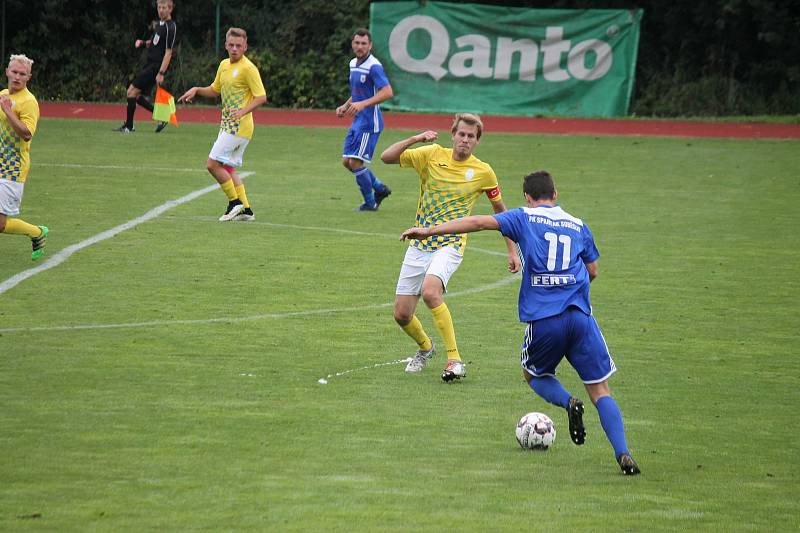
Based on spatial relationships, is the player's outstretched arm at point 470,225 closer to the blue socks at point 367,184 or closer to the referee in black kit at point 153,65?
the blue socks at point 367,184

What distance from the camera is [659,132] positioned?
27.2 meters

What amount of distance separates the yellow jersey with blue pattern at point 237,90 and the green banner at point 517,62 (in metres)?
14.0

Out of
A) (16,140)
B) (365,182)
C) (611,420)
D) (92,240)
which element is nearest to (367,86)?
(365,182)

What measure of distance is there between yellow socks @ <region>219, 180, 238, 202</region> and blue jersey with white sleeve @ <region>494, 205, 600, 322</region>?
875cm

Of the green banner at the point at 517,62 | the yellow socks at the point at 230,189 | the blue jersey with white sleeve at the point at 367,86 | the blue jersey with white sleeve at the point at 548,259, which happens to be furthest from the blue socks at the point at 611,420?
the green banner at the point at 517,62

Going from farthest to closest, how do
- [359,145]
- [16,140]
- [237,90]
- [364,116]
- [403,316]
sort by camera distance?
[364,116] < [359,145] < [237,90] < [16,140] < [403,316]

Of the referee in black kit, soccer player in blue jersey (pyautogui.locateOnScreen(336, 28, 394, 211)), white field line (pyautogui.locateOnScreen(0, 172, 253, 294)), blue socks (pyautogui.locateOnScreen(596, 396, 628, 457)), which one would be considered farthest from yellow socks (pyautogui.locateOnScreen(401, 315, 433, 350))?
the referee in black kit

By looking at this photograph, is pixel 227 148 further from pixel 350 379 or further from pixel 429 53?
pixel 429 53

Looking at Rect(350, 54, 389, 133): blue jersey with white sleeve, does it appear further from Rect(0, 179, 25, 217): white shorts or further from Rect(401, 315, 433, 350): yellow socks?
Rect(401, 315, 433, 350): yellow socks

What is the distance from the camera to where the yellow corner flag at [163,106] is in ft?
74.6

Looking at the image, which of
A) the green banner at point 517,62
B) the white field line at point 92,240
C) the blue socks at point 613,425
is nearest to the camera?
the blue socks at point 613,425

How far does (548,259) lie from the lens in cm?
698

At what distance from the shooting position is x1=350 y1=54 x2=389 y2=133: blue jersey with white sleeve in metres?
16.3

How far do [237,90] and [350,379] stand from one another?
779cm
